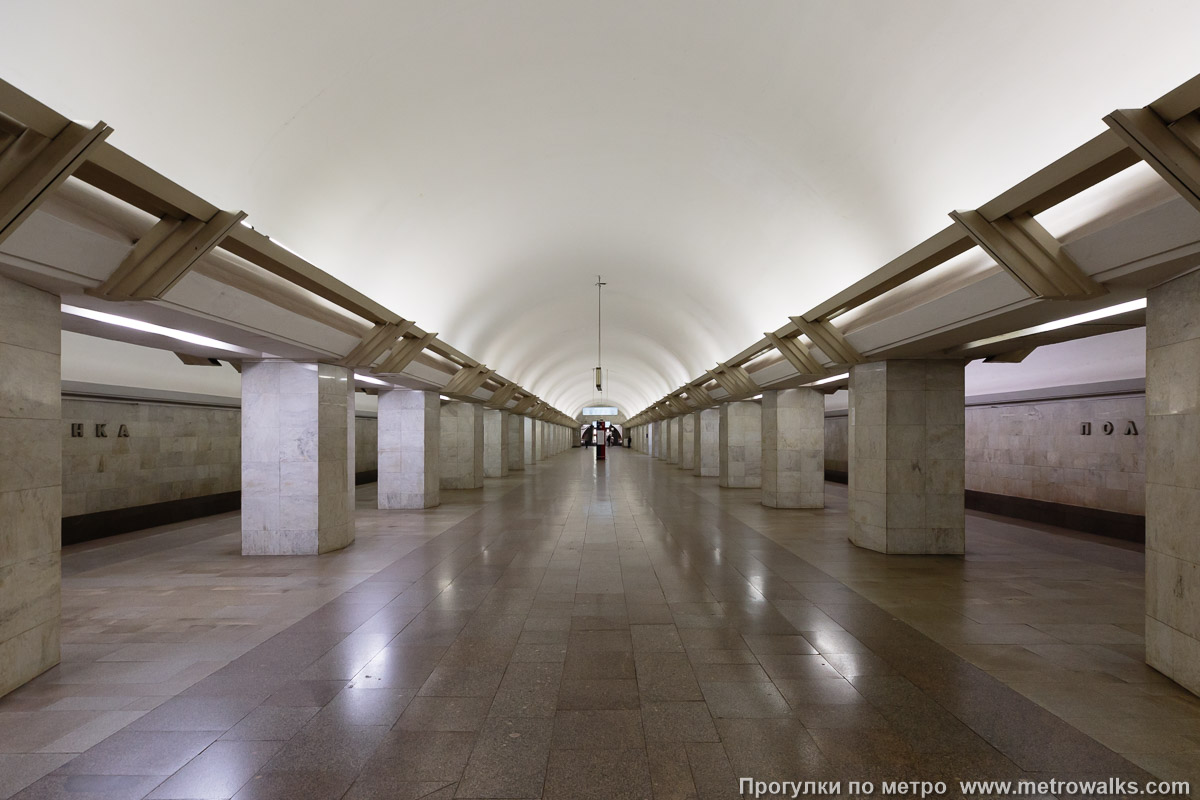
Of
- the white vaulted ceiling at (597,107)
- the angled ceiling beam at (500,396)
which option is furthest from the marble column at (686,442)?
the white vaulted ceiling at (597,107)

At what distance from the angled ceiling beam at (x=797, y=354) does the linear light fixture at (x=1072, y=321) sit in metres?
3.08

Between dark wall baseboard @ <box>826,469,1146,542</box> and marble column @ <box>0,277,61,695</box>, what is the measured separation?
12.5 m

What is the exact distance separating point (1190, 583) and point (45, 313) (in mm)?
9144

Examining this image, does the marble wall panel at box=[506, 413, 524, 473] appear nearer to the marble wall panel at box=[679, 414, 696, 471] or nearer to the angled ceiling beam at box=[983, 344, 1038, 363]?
the marble wall panel at box=[679, 414, 696, 471]

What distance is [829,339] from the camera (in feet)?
31.4

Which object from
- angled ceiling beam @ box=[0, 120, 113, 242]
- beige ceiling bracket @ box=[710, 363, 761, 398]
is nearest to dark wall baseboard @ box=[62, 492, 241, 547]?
angled ceiling beam @ box=[0, 120, 113, 242]

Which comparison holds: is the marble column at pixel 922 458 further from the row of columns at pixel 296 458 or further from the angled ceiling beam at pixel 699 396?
the angled ceiling beam at pixel 699 396

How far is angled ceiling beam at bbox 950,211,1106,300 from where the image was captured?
16.1ft

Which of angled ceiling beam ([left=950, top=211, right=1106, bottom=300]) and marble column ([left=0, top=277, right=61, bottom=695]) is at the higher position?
angled ceiling beam ([left=950, top=211, right=1106, bottom=300])

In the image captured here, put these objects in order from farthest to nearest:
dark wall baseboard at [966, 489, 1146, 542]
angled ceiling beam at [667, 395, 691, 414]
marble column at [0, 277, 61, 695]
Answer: angled ceiling beam at [667, 395, 691, 414] → dark wall baseboard at [966, 489, 1146, 542] → marble column at [0, 277, 61, 695]

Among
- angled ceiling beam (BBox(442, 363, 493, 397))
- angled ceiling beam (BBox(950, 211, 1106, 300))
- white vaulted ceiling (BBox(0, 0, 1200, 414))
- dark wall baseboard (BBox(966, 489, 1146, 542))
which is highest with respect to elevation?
white vaulted ceiling (BBox(0, 0, 1200, 414))

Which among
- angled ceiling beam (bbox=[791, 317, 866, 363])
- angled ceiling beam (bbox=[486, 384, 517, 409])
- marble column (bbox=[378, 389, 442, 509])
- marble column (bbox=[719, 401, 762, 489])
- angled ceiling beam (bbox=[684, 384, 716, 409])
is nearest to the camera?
angled ceiling beam (bbox=[791, 317, 866, 363])

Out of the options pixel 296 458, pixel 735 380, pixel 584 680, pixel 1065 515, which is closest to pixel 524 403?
pixel 735 380

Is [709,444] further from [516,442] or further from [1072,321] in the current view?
[1072,321]
